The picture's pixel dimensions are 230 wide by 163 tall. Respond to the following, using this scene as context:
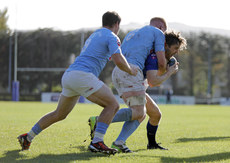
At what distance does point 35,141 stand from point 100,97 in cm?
223

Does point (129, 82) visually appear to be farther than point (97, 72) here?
Yes

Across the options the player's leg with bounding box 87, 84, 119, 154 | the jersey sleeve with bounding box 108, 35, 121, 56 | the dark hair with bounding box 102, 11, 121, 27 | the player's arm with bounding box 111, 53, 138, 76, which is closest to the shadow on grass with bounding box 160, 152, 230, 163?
the player's leg with bounding box 87, 84, 119, 154

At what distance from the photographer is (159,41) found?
552cm

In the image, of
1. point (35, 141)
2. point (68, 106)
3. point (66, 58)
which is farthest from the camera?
point (66, 58)

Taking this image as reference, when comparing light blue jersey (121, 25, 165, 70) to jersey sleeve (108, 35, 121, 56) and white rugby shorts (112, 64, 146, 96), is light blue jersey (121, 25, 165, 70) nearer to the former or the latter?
white rugby shorts (112, 64, 146, 96)

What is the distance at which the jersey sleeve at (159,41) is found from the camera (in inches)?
217

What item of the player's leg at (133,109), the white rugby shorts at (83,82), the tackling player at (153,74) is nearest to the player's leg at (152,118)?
the tackling player at (153,74)

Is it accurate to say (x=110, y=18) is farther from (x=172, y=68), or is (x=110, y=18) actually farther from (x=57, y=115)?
(x=57, y=115)

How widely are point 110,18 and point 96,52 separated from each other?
456 mm

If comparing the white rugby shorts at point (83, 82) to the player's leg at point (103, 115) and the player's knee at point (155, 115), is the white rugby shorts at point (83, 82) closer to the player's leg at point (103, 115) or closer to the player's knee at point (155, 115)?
the player's leg at point (103, 115)

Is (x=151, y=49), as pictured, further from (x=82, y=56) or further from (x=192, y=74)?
(x=192, y=74)

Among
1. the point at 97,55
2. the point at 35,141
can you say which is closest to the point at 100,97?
the point at 97,55

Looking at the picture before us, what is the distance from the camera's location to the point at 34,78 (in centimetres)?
5194

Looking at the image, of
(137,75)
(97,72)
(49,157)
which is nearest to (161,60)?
(137,75)
